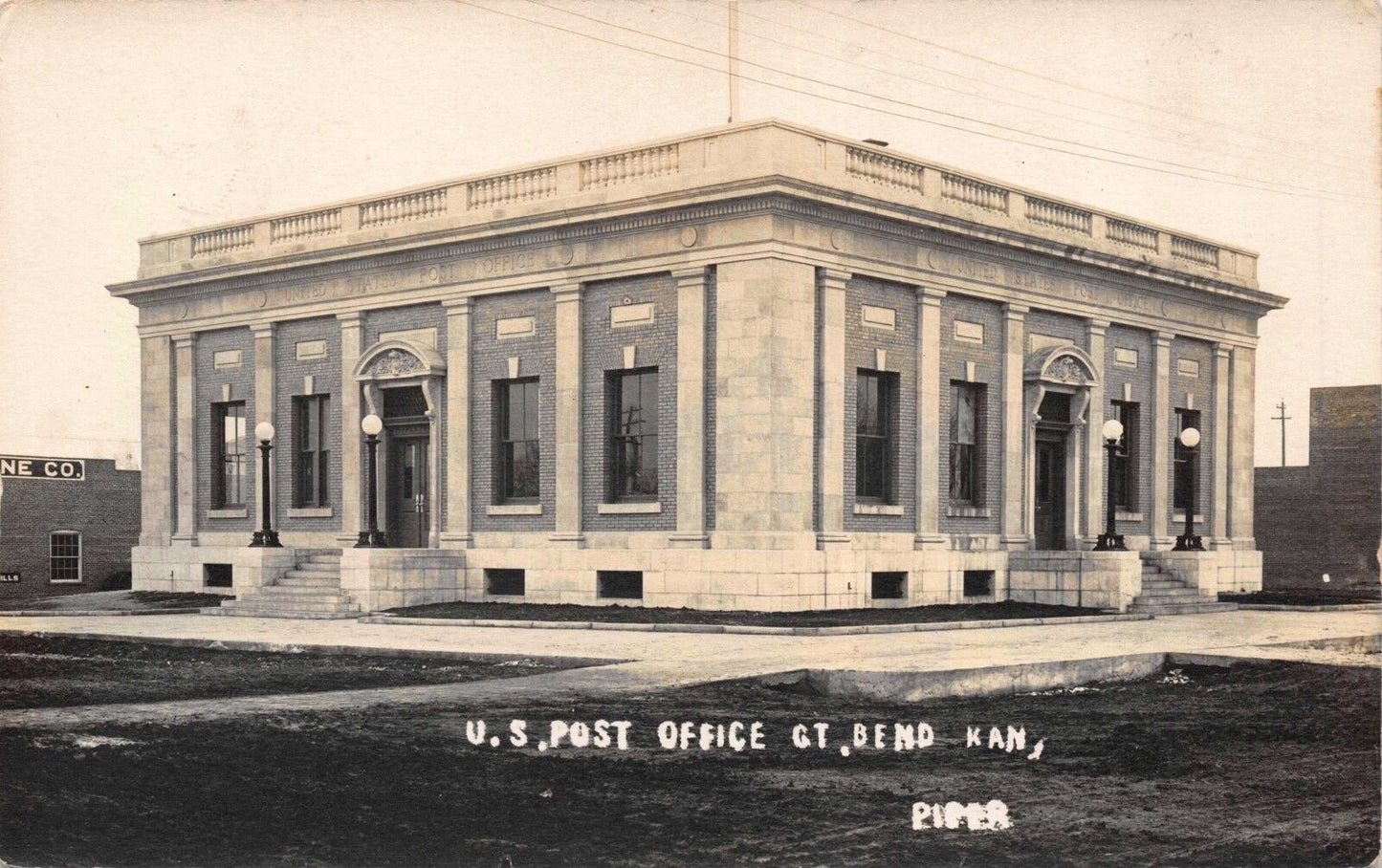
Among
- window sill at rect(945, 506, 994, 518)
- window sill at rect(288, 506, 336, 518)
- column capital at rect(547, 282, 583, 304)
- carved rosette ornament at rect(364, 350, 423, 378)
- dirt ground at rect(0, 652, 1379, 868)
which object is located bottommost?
dirt ground at rect(0, 652, 1379, 868)

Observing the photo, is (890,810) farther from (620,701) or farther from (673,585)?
(673,585)

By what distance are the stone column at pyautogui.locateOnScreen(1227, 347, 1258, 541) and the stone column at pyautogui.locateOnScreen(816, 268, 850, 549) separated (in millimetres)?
14081

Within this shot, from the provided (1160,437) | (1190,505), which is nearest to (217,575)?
(1190,505)

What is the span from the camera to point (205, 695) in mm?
13500

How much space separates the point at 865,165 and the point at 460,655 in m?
12.5

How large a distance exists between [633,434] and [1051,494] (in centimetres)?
952

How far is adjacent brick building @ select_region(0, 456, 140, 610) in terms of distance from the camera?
4375 cm

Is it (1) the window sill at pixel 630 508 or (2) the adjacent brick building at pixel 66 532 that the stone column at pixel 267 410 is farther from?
(2) the adjacent brick building at pixel 66 532

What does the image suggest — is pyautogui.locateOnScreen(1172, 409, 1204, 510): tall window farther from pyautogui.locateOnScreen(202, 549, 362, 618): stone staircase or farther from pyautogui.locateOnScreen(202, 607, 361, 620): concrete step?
pyautogui.locateOnScreen(202, 607, 361, 620): concrete step

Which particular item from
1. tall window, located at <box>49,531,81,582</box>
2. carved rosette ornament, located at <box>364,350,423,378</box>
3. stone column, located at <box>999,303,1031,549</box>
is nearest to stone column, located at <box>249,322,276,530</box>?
carved rosette ornament, located at <box>364,350,423,378</box>

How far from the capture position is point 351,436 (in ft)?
98.0

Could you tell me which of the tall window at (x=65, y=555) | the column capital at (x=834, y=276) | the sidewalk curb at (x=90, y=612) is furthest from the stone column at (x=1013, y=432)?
the tall window at (x=65, y=555)

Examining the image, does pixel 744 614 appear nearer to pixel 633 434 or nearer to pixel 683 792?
pixel 633 434

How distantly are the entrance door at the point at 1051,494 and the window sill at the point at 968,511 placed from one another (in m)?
2.26
